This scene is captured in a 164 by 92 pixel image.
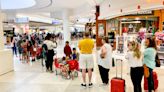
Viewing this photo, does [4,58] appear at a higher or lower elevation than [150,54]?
lower

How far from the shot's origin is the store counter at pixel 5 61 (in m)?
7.36

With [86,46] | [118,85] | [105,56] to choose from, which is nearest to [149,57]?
[118,85]

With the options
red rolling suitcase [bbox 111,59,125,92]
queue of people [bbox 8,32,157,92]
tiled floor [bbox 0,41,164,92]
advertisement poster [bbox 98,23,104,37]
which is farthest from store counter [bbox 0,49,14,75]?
advertisement poster [bbox 98,23,104,37]

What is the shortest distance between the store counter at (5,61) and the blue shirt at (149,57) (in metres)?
5.29

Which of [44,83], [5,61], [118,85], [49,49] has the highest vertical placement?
[49,49]

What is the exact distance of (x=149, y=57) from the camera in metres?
4.24

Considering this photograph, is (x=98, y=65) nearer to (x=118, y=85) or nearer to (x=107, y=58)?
(x=107, y=58)

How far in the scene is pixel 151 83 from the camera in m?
4.48

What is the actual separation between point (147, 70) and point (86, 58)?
5.79ft

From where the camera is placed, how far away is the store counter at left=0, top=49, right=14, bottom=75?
7365mm

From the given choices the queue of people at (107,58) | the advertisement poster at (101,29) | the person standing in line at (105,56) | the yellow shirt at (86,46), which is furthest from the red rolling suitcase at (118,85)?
the advertisement poster at (101,29)

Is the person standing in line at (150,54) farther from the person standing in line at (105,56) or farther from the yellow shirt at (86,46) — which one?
the yellow shirt at (86,46)

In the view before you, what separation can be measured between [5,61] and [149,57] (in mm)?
5512

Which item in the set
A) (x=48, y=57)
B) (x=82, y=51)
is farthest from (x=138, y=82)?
(x=48, y=57)
